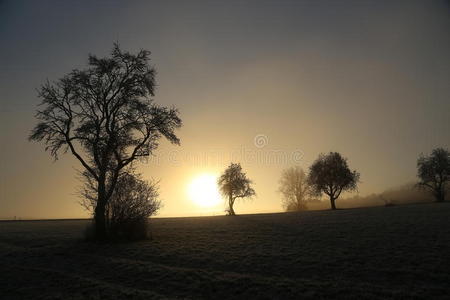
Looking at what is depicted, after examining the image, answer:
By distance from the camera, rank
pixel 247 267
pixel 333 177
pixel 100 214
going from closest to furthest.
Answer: pixel 247 267 < pixel 100 214 < pixel 333 177

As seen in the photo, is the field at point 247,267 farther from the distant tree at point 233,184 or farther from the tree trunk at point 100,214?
the distant tree at point 233,184

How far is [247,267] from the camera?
1759 centimetres

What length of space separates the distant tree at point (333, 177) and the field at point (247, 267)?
43.6 metres

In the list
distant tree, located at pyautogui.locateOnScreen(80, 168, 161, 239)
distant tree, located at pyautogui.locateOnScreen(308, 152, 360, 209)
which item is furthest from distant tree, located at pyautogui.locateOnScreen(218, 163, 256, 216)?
distant tree, located at pyautogui.locateOnScreen(80, 168, 161, 239)

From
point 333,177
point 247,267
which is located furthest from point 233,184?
point 247,267

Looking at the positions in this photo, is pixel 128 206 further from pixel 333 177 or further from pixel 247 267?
pixel 333 177

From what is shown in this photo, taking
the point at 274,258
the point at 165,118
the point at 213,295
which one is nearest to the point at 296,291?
the point at 213,295

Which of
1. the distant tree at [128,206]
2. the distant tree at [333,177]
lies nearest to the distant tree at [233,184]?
the distant tree at [333,177]

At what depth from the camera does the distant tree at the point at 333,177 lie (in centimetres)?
7038

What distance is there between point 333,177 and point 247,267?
58067 mm

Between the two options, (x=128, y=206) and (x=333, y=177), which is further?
(x=333, y=177)

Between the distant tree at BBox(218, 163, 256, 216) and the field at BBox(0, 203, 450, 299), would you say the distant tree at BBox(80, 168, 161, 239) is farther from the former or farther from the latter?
the distant tree at BBox(218, 163, 256, 216)

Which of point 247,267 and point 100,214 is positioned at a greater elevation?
point 100,214

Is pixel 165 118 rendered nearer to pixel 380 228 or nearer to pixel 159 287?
pixel 159 287
